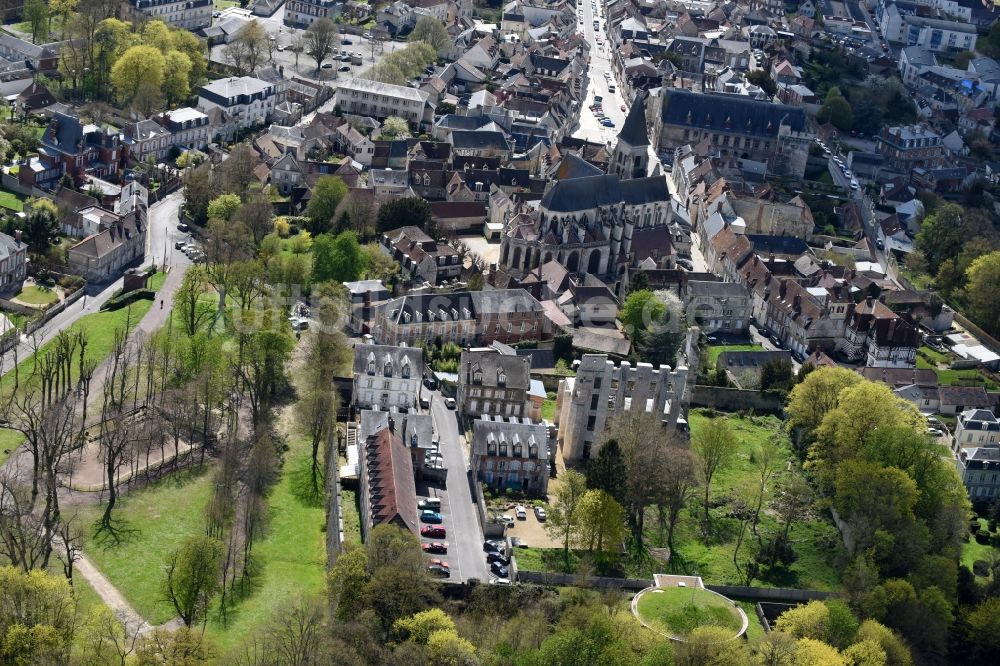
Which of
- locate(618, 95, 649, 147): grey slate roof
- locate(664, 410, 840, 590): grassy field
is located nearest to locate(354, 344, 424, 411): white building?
locate(664, 410, 840, 590): grassy field

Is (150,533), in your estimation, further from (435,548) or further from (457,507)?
(457,507)

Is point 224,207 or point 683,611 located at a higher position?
point 224,207

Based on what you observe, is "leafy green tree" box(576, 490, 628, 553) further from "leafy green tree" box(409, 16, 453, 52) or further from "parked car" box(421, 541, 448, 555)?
"leafy green tree" box(409, 16, 453, 52)

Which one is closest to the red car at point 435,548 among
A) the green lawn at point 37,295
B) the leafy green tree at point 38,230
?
the green lawn at point 37,295

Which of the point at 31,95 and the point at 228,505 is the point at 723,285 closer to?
the point at 228,505

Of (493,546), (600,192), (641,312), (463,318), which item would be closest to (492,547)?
(493,546)

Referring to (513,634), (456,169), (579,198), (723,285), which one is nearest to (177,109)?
(456,169)

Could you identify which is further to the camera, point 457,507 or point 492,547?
point 457,507
